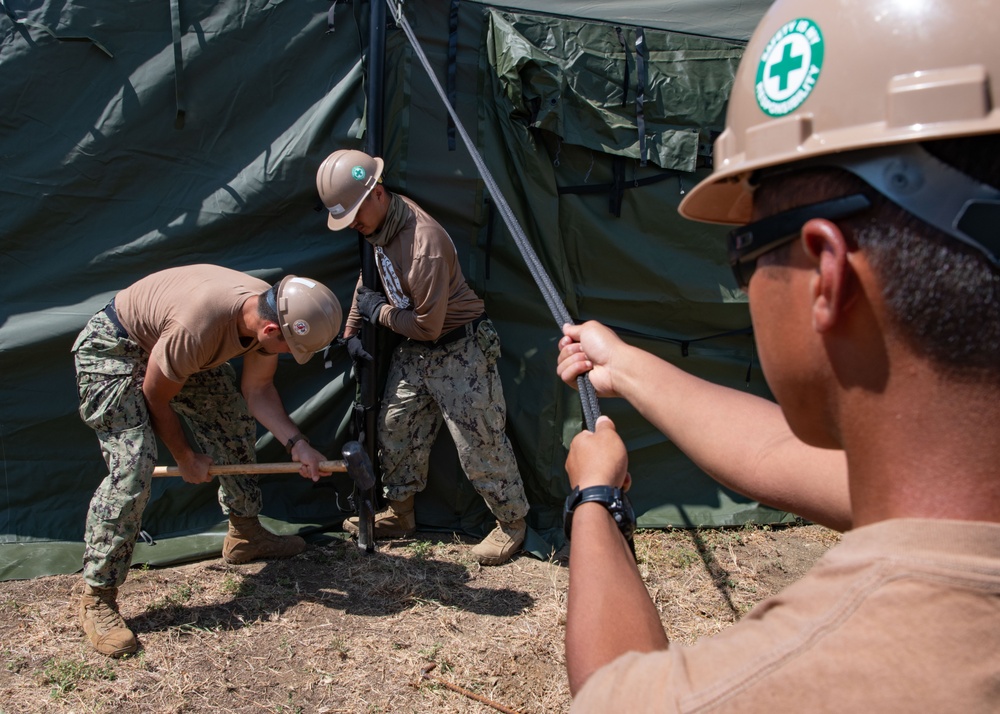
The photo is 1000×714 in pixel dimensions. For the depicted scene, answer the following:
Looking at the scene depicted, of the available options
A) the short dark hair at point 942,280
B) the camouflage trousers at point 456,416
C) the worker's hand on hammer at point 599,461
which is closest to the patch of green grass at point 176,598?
the camouflage trousers at point 456,416

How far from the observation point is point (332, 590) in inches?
165

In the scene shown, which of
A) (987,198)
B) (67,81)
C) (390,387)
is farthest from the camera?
(390,387)

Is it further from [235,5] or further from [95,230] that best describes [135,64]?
[95,230]

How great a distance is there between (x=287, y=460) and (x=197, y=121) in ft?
6.41

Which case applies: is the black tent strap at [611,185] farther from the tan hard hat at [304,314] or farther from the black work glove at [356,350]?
the tan hard hat at [304,314]

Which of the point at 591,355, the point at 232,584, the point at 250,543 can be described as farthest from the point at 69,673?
the point at 591,355

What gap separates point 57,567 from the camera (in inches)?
168

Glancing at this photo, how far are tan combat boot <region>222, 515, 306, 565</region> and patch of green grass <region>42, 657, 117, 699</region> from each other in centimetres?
99

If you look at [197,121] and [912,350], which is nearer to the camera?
[912,350]

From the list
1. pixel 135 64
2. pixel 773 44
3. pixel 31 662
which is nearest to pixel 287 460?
pixel 31 662

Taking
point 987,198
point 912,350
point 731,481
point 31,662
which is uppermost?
point 987,198

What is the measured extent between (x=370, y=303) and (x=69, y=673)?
218cm

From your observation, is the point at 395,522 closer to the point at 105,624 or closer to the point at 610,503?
the point at 105,624

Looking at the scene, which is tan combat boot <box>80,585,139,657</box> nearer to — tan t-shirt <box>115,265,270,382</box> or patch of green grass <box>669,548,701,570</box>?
tan t-shirt <box>115,265,270,382</box>
